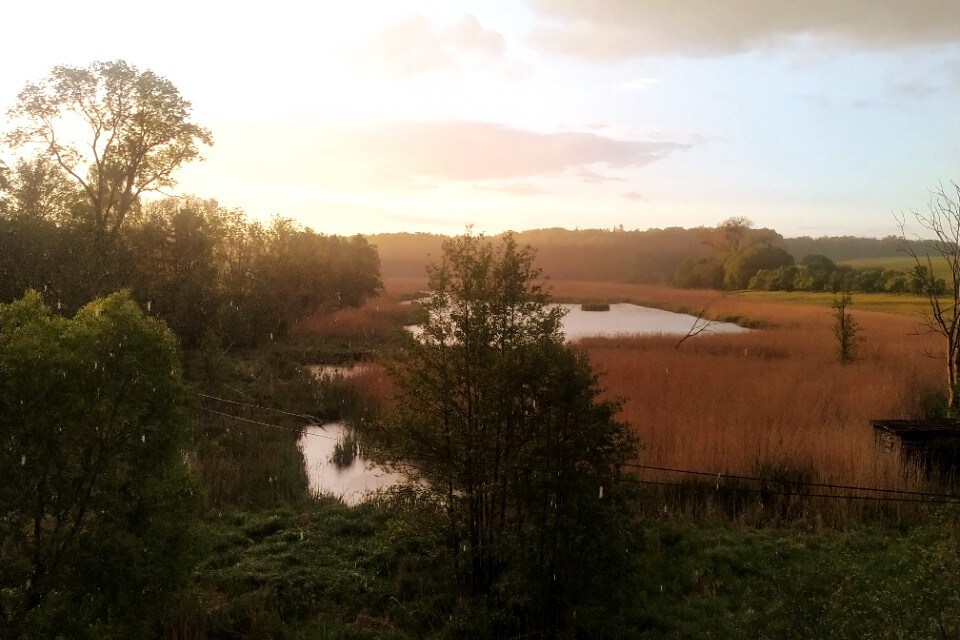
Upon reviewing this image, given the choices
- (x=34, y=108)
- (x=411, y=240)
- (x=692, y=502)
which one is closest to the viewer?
(x=692, y=502)

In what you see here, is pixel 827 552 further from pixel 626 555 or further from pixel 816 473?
pixel 626 555

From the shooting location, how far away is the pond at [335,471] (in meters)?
11.2

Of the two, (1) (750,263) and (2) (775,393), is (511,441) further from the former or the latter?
(1) (750,263)

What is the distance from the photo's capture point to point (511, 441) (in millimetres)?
6305

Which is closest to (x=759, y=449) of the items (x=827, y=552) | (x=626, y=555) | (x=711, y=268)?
(x=827, y=552)

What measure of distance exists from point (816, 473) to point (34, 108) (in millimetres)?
29477

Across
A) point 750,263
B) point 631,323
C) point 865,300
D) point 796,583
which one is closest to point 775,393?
point 796,583

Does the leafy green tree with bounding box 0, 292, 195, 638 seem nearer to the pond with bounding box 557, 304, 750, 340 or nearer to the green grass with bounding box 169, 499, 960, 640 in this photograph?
the green grass with bounding box 169, 499, 960, 640

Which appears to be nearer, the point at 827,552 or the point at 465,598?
the point at 465,598

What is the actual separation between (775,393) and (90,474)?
14097 millimetres

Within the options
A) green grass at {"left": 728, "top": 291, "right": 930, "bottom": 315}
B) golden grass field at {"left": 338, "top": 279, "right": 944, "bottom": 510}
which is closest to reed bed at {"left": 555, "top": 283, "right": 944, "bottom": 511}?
golden grass field at {"left": 338, "top": 279, "right": 944, "bottom": 510}

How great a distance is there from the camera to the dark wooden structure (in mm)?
10000

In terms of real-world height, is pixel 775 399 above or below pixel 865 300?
below

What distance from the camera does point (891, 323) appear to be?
2572 cm
